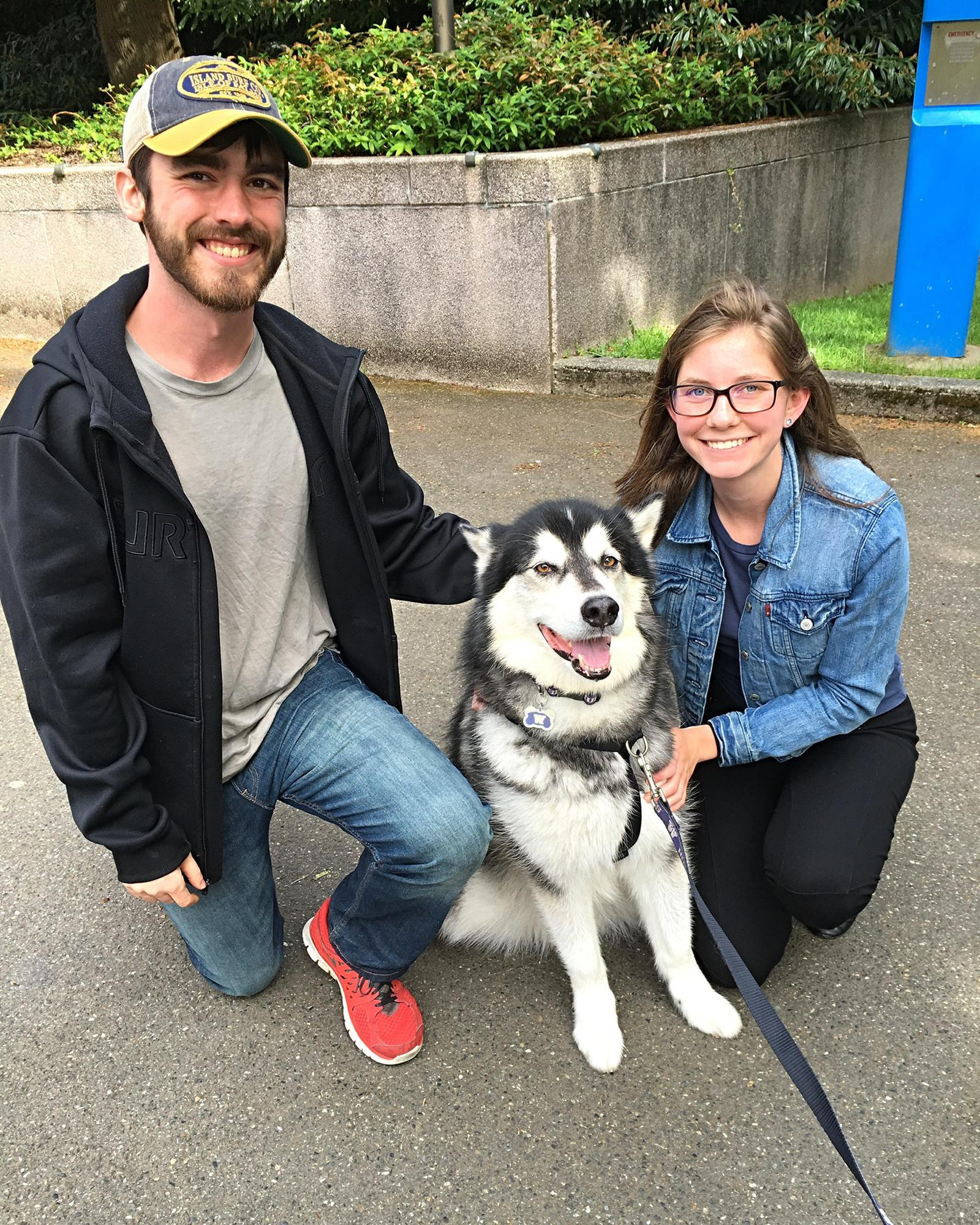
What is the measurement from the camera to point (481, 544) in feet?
8.74

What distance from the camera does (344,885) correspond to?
263cm

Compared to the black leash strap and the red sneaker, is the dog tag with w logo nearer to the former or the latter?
the black leash strap

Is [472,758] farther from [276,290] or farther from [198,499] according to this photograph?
[276,290]

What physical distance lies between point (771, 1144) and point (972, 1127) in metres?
0.44

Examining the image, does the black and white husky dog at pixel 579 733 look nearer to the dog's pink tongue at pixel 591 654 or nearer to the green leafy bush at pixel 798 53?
the dog's pink tongue at pixel 591 654

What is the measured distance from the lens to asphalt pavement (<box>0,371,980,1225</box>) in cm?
212

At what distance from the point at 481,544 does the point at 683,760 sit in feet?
2.57

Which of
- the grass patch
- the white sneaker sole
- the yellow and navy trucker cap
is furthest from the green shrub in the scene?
the white sneaker sole

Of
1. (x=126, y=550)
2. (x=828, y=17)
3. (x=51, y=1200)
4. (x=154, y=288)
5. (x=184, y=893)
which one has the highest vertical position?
(x=828, y=17)

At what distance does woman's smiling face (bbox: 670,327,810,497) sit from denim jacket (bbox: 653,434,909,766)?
18 cm

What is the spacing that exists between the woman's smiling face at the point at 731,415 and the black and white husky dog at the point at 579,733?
21 centimetres

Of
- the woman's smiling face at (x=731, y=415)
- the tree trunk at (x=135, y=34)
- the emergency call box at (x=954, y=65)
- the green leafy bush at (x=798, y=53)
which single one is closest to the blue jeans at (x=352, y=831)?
the woman's smiling face at (x=731, y=415)

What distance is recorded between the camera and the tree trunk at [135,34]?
9.76 m

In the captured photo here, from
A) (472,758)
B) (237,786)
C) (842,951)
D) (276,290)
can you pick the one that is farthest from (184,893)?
(276,290)
